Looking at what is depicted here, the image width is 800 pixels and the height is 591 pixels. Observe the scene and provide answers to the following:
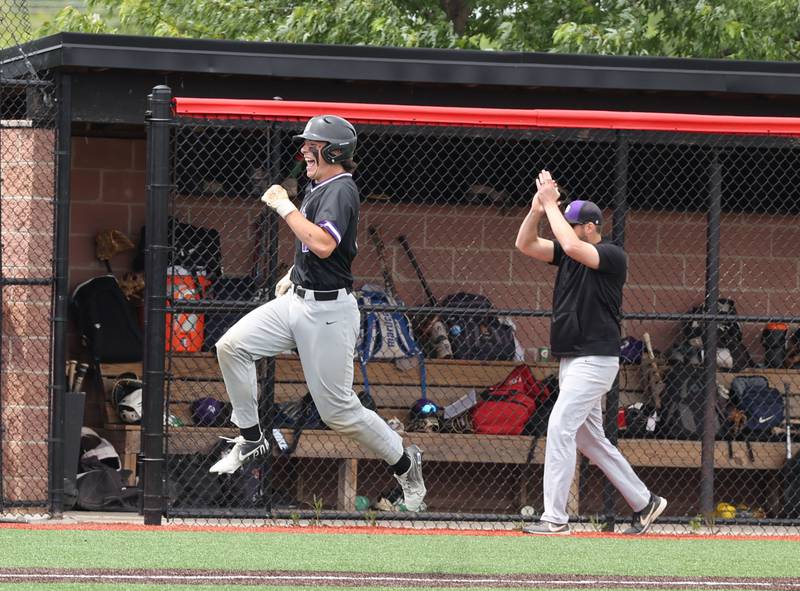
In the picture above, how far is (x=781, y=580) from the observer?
6.53 meters

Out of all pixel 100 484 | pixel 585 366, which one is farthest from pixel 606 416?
pixel 100 484

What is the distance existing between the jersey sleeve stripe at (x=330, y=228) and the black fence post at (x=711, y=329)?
2.81 meters

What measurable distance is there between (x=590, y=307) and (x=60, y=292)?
3.16 metres

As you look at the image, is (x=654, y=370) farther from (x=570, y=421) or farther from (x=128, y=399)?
(x=128, y=399)

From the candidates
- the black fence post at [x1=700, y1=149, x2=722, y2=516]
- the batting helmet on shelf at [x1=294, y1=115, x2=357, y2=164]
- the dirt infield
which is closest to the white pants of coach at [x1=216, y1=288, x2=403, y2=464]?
the batting helmet on shelf at [x1=294, y1=115, x2=357, y2=164]

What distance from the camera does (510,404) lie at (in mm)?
10406

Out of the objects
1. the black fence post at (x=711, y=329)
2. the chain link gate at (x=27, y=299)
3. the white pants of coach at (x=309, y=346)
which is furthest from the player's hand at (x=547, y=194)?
the chain link gate at (x=27, y=299)

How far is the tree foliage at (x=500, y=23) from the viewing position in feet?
48.4

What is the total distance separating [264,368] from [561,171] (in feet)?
9.04

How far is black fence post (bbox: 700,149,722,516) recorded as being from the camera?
9070mm

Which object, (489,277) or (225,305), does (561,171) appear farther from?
(225,305)

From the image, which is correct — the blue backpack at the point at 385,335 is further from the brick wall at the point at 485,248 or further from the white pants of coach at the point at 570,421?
the white pants of coach at the point at 570,421

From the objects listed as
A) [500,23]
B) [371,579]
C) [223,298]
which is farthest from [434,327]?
[500,23]

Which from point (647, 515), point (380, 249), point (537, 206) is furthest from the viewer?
point (380, 249)
